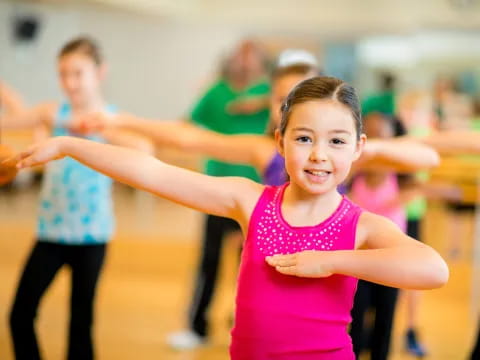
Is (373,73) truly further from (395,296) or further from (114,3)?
(395,296)

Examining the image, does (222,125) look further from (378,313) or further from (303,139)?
(303,139)

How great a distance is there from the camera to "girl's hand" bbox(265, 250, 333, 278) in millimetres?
1344

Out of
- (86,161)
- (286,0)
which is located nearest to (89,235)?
(86,161)

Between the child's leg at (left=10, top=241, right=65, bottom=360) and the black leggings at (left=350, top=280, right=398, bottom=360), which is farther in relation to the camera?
the black leggings at (left=350, top=280, right=398, bottom=360)

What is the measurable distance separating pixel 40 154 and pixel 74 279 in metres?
0.92

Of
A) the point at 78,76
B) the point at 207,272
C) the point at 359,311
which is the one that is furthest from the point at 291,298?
the point at 207,272

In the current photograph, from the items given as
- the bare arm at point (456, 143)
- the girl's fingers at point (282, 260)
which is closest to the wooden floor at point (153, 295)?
the bare arm at point (456, 143)

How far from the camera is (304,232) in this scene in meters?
1.46

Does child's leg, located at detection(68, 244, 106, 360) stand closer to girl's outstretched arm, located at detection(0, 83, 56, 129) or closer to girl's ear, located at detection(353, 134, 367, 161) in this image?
girl's outstretched arm, located at detection(0, 83, 56, 129)

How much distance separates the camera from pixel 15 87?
7.37m

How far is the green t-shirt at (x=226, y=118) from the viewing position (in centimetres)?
349

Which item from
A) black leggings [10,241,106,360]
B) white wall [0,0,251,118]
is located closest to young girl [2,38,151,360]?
black leggings [10,241,106,360]

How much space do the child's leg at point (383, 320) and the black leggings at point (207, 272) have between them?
1.21 m

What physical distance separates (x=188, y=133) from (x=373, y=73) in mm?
3717
